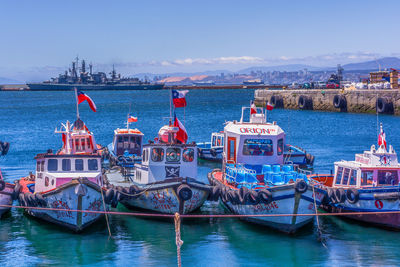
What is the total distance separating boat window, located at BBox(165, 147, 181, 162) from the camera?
2347 cm

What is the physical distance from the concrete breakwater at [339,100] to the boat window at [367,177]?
1777 inches

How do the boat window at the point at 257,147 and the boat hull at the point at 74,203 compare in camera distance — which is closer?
the boat hull at the point at 74,203

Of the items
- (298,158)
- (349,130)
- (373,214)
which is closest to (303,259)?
(373,214)

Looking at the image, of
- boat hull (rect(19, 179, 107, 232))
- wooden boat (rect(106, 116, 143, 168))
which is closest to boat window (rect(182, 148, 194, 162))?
boat hull (rect(19, 179, 107, 232))

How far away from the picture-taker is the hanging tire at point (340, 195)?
20.8 m

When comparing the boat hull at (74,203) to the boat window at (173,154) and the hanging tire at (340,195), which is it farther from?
the hanging tire at (340,195)

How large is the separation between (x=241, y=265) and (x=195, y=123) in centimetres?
5730

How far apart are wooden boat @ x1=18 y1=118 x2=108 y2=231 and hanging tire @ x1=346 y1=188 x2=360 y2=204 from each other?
9603 mm

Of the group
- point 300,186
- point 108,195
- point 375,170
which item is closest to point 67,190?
point 108,195

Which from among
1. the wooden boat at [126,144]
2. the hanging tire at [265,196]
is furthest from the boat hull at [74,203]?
the wooden boat at [126,144]

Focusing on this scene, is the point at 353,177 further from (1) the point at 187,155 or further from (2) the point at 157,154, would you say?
(2) the point at 157,154

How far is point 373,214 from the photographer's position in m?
21.2

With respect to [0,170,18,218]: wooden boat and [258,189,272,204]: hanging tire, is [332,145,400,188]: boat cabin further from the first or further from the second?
[0,170,18,218]: wooden boat

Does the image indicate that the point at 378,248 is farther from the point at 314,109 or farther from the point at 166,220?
the point at 314,109
